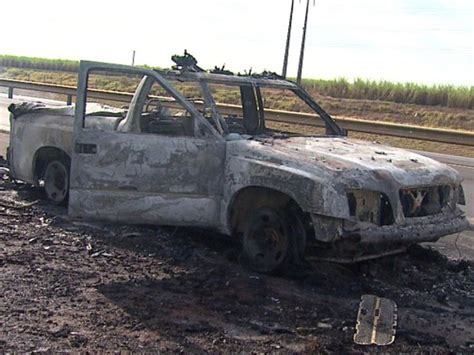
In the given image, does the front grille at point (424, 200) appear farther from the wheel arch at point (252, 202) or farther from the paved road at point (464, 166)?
the paved road at point (464, 166)

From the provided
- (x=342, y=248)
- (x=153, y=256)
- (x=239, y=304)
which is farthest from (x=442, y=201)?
(x=153, y=256)

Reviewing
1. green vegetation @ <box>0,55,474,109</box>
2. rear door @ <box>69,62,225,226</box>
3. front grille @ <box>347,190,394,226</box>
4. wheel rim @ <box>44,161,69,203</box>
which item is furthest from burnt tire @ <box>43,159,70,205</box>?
green vegetation @ <box>0,55,474,109</box>

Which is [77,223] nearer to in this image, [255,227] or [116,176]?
[116,176]

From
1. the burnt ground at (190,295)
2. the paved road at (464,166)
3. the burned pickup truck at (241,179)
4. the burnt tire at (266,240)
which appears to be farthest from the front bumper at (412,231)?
the paved road at (464,166)

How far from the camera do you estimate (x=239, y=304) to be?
16.9ft

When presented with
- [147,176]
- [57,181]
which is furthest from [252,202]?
[57,181]

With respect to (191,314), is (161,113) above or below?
above

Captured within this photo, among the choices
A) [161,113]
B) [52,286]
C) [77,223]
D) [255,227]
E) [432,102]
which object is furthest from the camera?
[432,102]

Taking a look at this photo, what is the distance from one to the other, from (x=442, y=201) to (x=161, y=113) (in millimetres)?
2614

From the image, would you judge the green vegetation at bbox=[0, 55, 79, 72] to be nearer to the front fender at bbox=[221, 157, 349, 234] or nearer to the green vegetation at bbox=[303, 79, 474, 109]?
the green vegetation at bbox=[303, 79, 474, 109]

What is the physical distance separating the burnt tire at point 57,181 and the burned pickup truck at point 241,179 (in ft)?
4.18

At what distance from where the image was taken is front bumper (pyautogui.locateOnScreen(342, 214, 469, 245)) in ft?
17.9

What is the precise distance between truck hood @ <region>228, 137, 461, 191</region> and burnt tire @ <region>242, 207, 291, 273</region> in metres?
0.44

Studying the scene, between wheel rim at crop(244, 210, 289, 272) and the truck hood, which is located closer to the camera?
the truck hood
